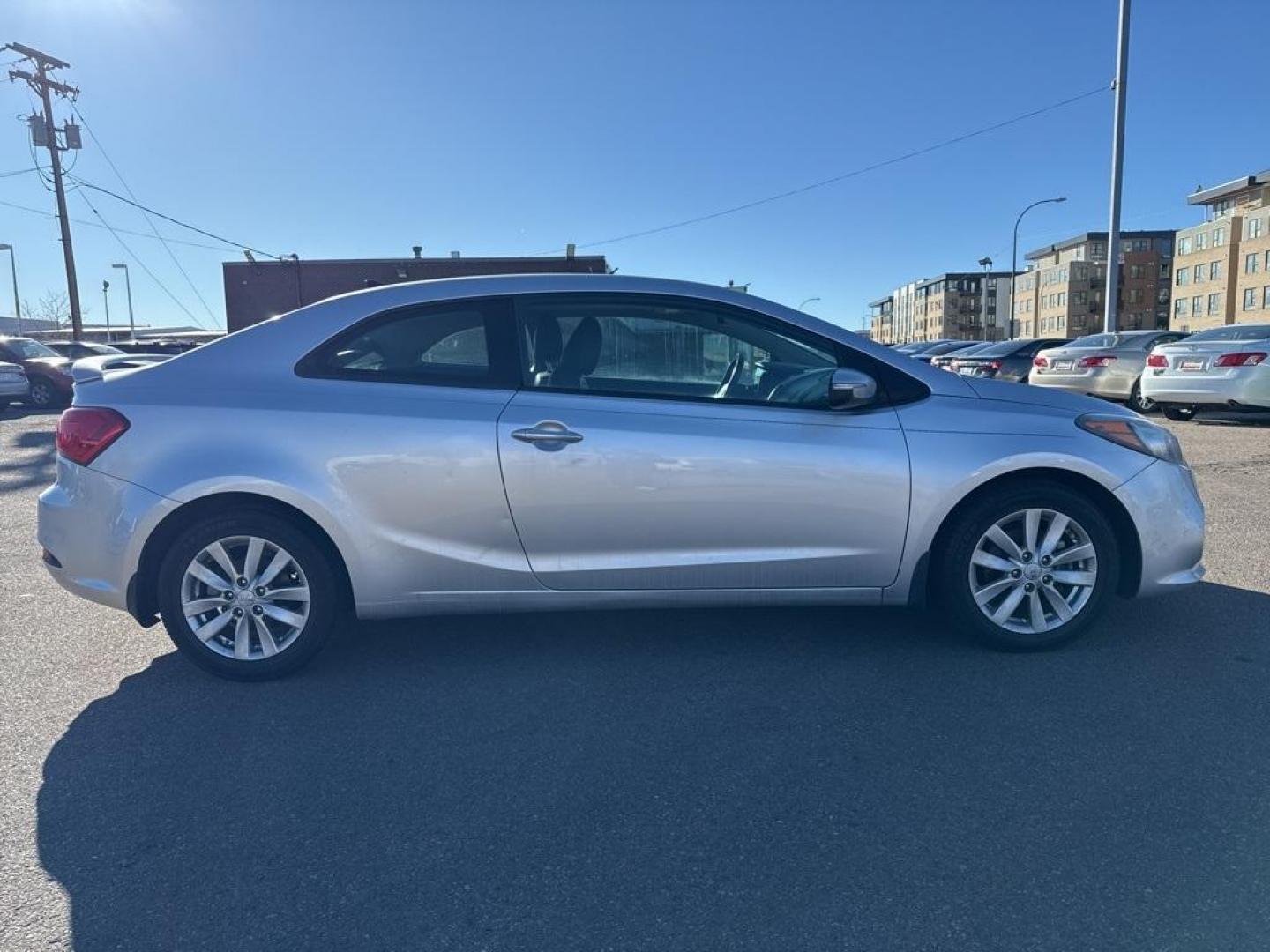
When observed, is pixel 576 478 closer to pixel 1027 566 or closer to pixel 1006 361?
pixel 1027 566

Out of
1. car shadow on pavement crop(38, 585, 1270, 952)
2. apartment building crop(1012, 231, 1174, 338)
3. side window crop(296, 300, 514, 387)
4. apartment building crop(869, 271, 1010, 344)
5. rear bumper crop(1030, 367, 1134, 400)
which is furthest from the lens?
apartment building crop(869, 271, 1010, 344)

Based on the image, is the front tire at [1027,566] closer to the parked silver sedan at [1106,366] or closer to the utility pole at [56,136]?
the parked silver sedan at [1106,366]

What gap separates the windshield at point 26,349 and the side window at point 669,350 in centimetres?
2084

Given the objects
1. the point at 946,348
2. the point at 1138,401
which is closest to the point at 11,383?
the point at 1138,401

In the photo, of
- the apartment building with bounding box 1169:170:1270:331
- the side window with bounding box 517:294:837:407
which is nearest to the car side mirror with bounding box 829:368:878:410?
the side window with bounding box 517:294:837:407

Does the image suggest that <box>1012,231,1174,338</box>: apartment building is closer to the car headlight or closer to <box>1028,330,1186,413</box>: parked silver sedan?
<box>1028,330,1186,413</box>: parked silver sedan

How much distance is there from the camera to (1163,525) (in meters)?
3.93

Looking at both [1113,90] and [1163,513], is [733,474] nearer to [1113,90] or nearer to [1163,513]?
[1163,513]

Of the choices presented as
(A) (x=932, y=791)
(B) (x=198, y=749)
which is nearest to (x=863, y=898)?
(A) (x=932, y=791)

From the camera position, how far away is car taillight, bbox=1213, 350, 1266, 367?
11.3m

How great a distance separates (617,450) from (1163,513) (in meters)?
2.38

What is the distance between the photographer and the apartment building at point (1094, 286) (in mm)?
93312

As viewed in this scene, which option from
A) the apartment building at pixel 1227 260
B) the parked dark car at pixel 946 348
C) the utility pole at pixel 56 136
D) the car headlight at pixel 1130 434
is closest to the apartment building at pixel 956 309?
the apartment building at pixel 1227 260

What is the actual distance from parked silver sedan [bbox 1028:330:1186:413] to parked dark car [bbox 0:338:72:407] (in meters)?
19.8
